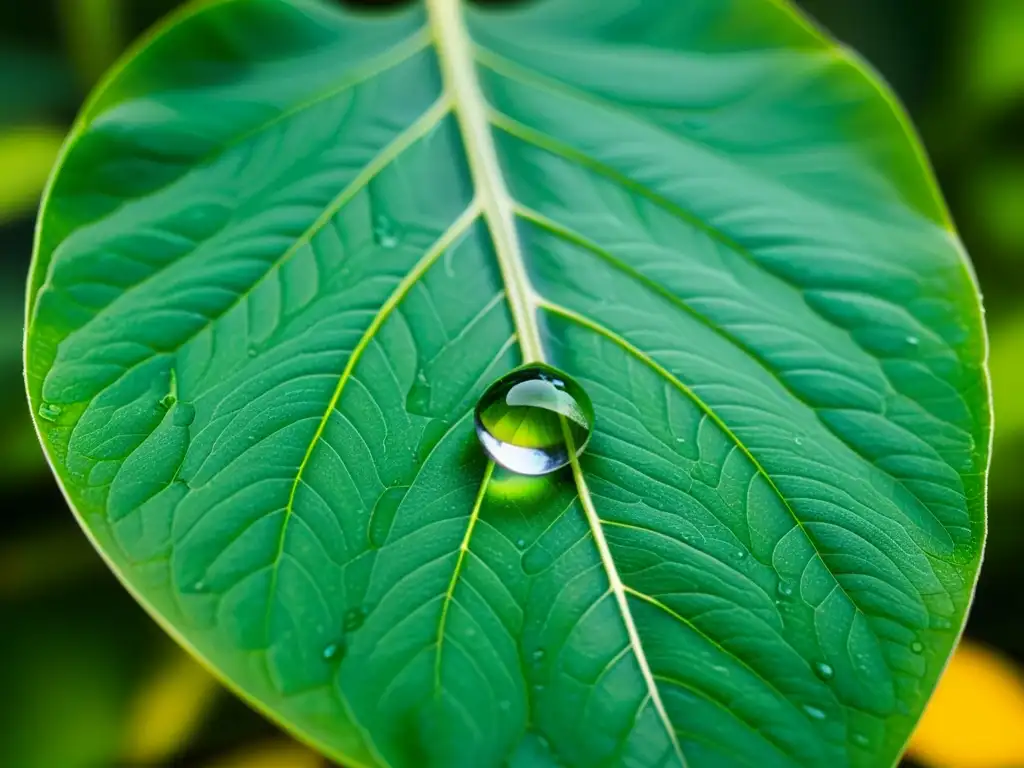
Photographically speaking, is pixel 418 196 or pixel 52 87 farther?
pixel 52 87

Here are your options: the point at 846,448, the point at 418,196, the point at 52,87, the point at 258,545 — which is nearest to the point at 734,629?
the point at 846,448

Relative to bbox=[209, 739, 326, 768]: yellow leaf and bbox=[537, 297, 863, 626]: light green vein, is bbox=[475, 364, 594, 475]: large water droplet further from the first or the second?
bbox=[209, 739, 326, 768]: yellow leaf

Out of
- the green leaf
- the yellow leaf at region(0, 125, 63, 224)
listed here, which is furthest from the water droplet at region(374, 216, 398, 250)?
the yellow leaf at region(0, 125, 63, 224)

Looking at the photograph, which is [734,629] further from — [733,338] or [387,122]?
[387,122]

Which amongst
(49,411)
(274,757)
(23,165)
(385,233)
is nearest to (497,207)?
(385,233)

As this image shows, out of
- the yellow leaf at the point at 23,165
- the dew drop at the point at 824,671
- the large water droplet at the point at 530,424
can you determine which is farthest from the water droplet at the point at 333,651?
the yellow leaf at the point at 23,165
